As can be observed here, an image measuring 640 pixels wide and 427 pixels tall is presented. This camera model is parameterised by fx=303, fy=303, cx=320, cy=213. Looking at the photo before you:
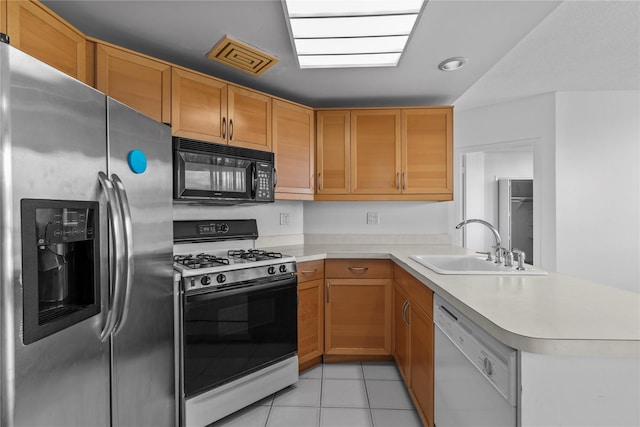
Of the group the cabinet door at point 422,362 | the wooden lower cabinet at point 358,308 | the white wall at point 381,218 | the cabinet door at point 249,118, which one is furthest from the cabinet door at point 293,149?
the cabinet door at point 422,362

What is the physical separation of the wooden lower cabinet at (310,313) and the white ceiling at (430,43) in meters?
1.41

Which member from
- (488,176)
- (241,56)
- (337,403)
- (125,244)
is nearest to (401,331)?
(337,403)

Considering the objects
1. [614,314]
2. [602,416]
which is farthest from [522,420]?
[614,314]

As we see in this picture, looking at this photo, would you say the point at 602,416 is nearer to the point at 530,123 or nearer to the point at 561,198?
the point at 561,198

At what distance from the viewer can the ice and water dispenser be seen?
704mm

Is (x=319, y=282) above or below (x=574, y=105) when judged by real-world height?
below

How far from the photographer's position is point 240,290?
1.72 metres

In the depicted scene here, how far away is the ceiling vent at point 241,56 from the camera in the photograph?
1.78 meters

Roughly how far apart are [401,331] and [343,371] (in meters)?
0.55

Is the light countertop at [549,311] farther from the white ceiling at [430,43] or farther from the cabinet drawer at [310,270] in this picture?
the white ceiling at [430,43]

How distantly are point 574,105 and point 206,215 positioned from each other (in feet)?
12.0

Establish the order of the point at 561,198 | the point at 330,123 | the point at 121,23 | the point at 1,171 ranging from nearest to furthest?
1. the point at 1,171
2. the point at 121,23
3. the point at 330,123
4. the point at 561,198

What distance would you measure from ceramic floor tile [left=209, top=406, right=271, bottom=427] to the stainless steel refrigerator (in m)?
0.54

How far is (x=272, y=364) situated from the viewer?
6.11ft
